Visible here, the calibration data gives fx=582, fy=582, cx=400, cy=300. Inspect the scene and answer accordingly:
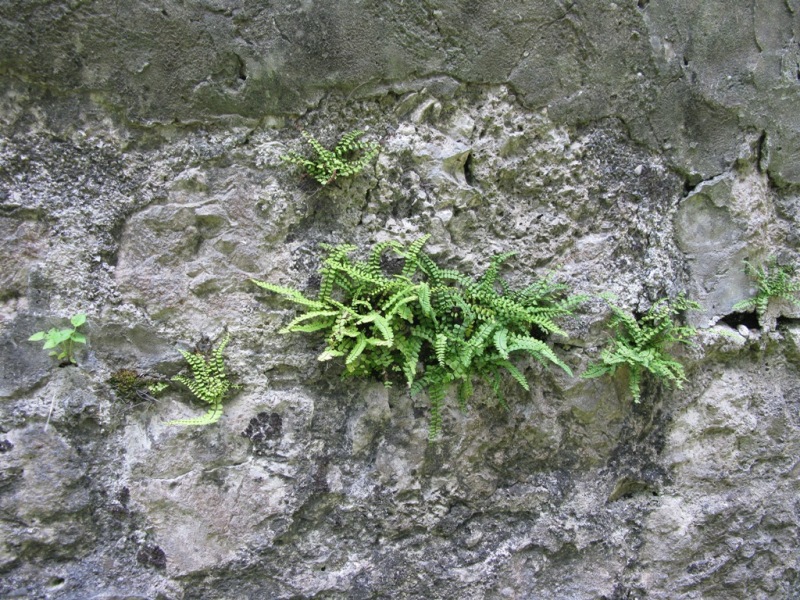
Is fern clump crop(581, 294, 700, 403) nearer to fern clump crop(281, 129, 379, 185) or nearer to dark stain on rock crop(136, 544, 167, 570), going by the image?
fern clump crop(281, 129, 379, 185)

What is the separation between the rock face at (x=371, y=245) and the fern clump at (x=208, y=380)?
0.28 feet

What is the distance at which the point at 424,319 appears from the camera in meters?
3.18

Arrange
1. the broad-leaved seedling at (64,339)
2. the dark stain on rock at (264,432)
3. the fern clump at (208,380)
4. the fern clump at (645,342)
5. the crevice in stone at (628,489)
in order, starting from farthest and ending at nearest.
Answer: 1. the crevice in stone at (628,489)
2. the fern clump at (645,342)
3. the dark stain on rock at (264,432)
4. the fern clump at (208,380)
5. the broad-leaved seedling at (64,339)

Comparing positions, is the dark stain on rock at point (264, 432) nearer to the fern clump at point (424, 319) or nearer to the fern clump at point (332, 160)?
the fern clump at point (424, 319)

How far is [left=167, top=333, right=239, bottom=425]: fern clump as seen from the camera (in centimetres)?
304

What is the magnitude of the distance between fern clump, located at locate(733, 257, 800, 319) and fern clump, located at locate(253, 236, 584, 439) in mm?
1277

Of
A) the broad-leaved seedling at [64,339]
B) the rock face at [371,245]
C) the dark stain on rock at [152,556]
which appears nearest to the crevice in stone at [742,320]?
the rock face at [371,245]

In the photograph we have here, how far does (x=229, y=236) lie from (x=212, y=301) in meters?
0.36

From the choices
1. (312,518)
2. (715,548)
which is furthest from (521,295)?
(715,548)

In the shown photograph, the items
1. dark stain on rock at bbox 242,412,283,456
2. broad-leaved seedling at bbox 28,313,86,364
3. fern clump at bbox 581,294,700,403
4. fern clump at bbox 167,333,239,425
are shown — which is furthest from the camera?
fern clump at bbox 581,294,700,403

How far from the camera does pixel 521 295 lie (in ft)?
10.8

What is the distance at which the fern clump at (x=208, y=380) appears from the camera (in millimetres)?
3045

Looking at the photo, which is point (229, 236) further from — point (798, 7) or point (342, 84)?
point (798, 7)

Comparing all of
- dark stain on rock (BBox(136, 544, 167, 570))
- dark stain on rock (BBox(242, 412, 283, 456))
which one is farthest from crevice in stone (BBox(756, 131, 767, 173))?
dark stain on rock (BBox(136, 544, 167, 570))
